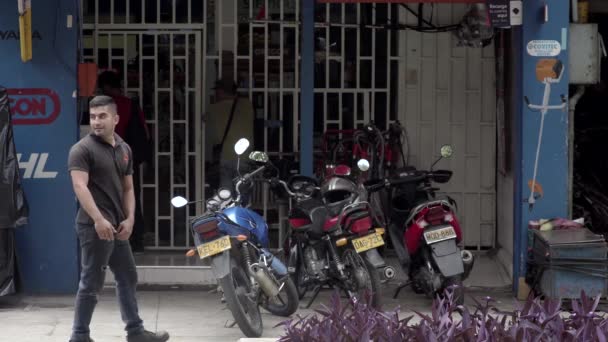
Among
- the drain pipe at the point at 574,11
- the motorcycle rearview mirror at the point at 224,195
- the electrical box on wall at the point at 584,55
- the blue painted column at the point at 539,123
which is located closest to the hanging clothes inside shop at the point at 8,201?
the motorcycle rearview mirror at the point at 224,195

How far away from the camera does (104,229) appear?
7609 mm

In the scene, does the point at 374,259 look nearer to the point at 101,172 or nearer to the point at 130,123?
the point at 101,172

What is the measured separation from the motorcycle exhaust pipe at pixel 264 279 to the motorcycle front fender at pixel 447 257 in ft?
5.05

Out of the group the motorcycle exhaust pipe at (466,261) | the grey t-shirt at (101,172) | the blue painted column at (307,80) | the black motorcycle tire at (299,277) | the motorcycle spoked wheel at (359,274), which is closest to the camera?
the grey t-shirt at (101,172)

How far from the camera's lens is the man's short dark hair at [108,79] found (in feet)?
36.7

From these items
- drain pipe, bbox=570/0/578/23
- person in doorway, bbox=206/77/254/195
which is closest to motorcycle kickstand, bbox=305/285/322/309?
person in doorway, bbox=206/77/254/195

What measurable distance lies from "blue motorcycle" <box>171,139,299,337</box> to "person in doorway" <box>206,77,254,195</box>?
2472mm

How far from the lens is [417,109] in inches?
458

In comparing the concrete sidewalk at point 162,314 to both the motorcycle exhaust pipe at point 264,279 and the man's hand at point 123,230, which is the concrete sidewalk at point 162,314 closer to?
the motorcycle exhaust pipe at point 264,279

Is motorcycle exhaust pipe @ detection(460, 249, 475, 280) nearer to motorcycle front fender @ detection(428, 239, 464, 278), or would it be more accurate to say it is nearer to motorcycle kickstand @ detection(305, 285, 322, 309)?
motorcycle front fender @ detection(428, 239, 464, 278)

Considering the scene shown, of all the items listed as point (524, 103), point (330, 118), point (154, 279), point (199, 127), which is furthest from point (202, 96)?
point (524, 103)

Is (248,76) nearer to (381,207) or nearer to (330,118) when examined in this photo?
(330,118)

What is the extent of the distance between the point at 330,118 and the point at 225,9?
151cm

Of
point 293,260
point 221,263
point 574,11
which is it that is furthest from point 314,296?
point 574,11
